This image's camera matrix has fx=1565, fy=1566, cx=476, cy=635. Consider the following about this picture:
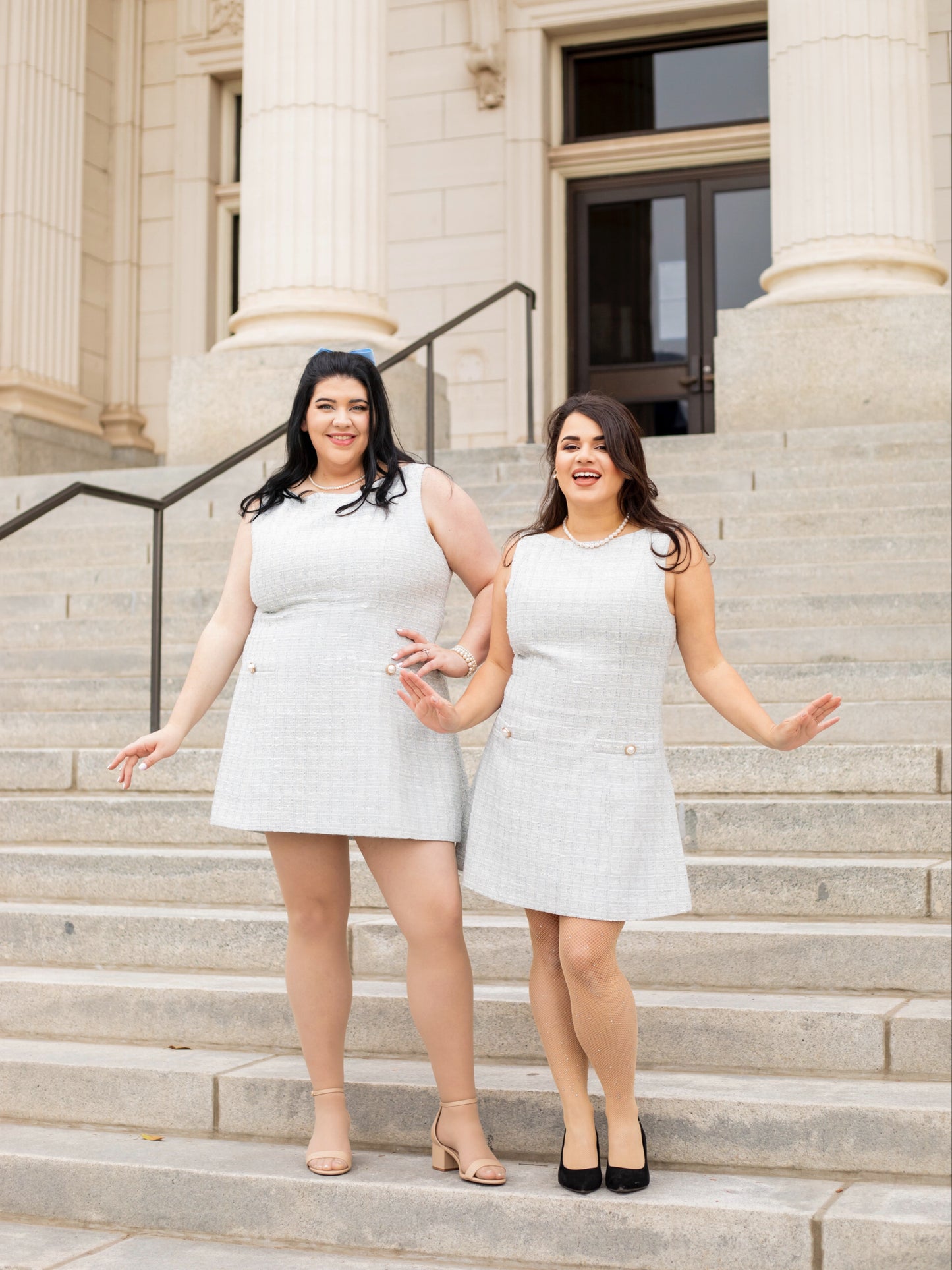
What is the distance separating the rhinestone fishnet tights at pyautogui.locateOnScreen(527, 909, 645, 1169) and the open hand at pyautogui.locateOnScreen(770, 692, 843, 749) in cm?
52

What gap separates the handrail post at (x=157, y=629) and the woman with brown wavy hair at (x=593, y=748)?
3.25 metres

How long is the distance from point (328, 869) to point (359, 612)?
602 millimetres

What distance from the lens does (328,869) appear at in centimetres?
365

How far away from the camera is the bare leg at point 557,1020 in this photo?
3477 mm

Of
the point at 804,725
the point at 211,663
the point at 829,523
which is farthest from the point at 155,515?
the point at 804,725

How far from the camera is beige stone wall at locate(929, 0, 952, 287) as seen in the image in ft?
43.3

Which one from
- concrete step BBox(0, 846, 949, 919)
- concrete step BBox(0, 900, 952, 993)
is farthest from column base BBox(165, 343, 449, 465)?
concrete step BBox(0, 900, 952, 993)

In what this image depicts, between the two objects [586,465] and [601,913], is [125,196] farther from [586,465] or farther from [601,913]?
[601,913]

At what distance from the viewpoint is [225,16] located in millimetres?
15992

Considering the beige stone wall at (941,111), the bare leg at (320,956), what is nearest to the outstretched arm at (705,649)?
the bare leg at (320,956)

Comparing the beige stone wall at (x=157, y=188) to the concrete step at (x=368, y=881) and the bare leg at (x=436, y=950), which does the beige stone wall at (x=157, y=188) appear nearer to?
the concrete step at (x=368, y=881)

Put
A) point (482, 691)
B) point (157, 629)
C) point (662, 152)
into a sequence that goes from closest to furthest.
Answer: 1. point (482, 691)
2. point (157, 629)
3. point (662, 152)

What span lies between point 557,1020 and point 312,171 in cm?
835

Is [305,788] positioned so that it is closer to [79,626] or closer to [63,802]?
[63,802]
